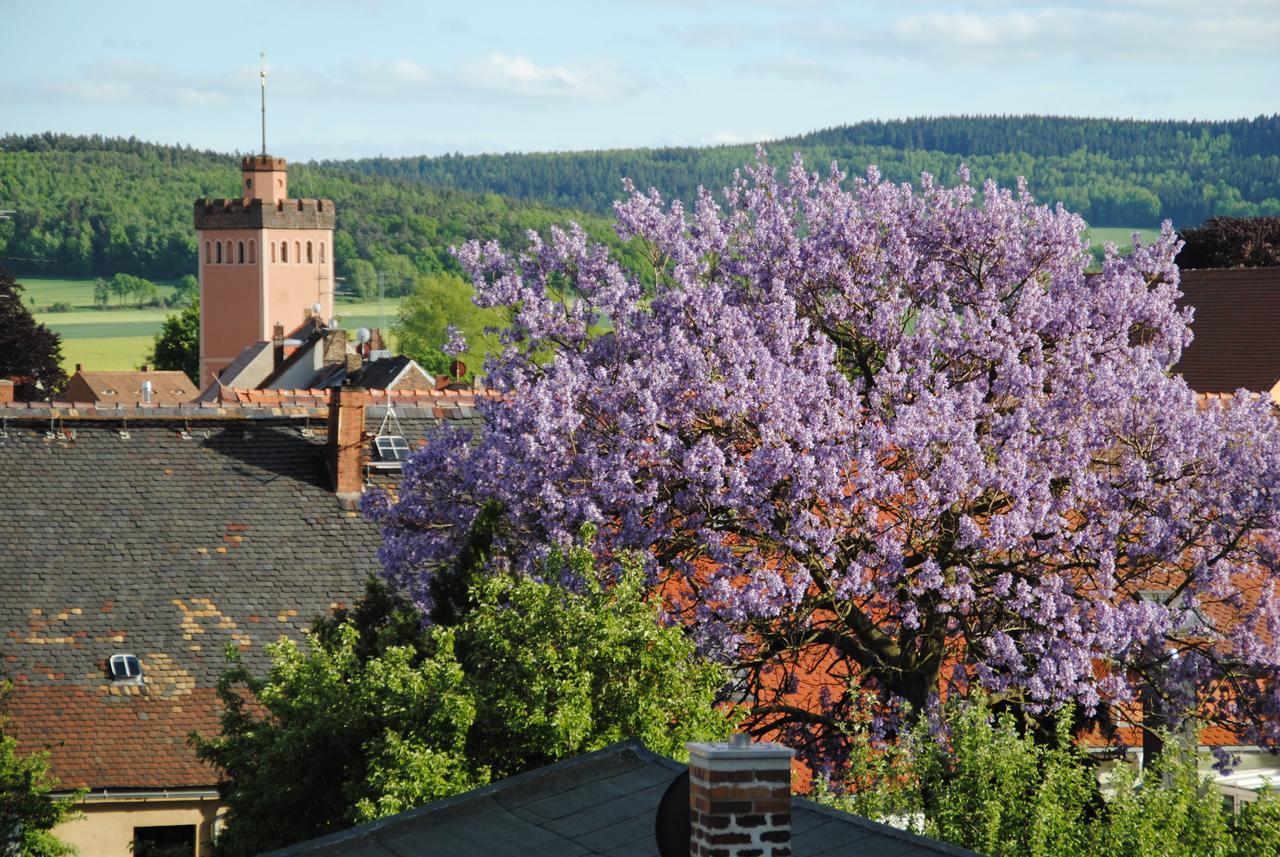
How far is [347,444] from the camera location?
31.2 meters

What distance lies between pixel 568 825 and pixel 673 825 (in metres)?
1.67

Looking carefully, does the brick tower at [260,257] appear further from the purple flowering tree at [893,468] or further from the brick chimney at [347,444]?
the purple flowering tree at [893,468]

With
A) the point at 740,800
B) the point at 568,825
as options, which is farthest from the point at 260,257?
the point at 740,800

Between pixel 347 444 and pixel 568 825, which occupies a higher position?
pixel 568 825

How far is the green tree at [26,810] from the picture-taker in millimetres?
21156

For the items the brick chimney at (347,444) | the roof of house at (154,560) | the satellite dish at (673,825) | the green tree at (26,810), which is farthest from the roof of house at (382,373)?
the satellite dish at (673,825)

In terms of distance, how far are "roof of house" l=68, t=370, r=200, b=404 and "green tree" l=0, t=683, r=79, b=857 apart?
241ft

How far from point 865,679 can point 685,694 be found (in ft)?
19.9

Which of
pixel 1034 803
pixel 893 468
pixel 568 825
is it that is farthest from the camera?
pixel 893 468

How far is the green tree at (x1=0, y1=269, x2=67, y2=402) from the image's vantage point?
8062 centimetres

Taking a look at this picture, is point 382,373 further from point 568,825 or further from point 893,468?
point 568,825

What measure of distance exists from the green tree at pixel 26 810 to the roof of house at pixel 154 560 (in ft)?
11.2

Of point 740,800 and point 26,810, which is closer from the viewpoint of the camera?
point 740,800

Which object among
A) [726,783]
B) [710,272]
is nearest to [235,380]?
[710,272]
